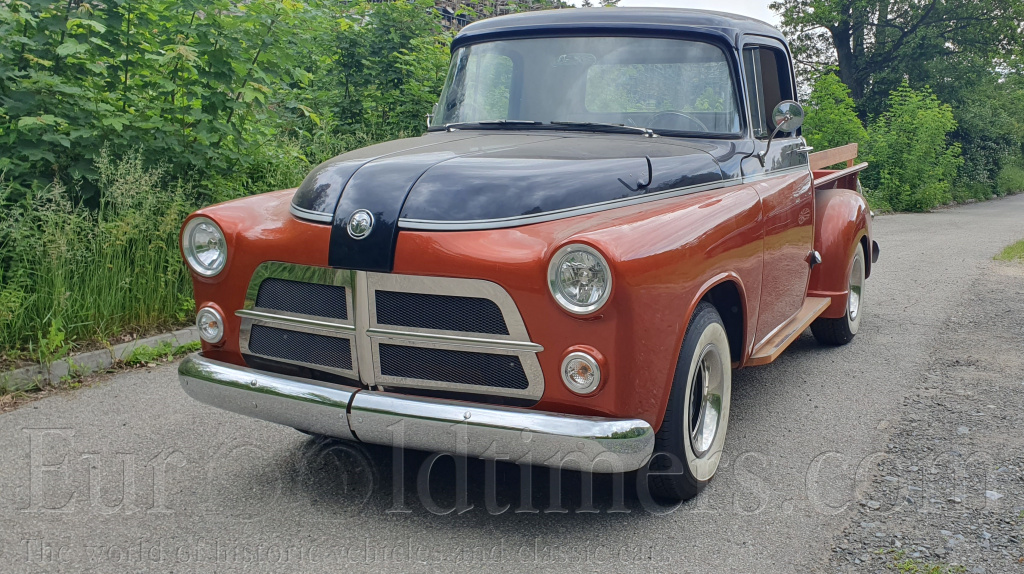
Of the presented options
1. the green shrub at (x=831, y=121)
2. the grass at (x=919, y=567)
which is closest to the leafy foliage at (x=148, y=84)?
the grass at (x=919, y=567)

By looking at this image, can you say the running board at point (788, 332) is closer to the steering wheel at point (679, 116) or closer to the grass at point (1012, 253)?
the steering wheel at point (679, 116)

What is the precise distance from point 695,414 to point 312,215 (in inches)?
68.4

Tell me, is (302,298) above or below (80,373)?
above

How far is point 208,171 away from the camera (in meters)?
6.64

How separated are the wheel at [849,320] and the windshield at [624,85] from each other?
81.5 inches

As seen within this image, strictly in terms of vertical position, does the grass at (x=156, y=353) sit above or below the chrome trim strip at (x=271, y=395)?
below

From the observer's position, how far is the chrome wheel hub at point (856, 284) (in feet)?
20.4

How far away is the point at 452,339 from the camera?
9.93ft

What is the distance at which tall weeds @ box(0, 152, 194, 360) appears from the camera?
5188mm

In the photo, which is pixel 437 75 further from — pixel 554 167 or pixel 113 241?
pixel 554 167

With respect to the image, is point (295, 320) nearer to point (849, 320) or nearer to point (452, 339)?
point (452, 339)

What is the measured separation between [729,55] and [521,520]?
244 centimetres

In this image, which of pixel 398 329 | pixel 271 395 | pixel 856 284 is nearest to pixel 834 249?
pixel 856 284

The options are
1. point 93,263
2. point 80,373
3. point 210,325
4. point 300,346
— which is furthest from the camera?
point 93,263
